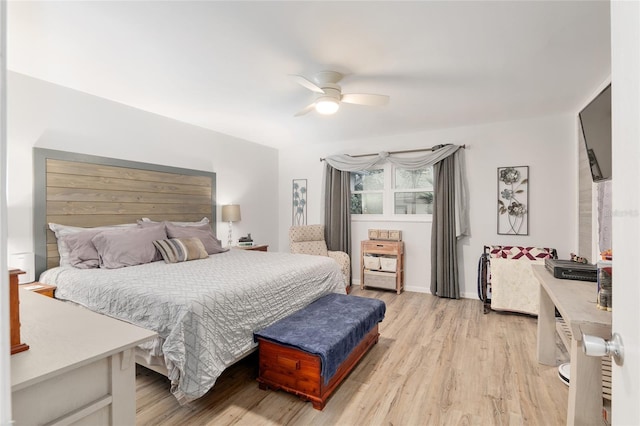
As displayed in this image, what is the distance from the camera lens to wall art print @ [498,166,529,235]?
3936mm

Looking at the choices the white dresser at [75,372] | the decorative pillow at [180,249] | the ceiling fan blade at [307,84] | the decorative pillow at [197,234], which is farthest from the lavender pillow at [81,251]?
the ceiling fan blade at [307,84]

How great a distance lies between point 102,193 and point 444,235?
4.20m

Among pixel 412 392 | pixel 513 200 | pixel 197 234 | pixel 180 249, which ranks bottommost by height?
pixel 412 392

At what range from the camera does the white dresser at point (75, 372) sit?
0.77 metres

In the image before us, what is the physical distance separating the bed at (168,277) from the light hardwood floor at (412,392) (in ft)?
0.81

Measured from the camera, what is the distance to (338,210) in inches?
202

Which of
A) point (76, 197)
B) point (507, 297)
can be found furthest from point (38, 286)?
point (507, 297)

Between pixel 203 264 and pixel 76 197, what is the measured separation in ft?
4.77

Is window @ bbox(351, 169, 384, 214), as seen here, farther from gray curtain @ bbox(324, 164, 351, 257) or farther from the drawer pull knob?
the drawer pull knob

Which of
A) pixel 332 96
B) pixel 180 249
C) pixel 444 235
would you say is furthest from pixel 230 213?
pixel 444 235

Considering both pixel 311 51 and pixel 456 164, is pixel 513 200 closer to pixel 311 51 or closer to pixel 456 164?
pixel 456 164

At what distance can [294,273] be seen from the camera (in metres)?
2.62

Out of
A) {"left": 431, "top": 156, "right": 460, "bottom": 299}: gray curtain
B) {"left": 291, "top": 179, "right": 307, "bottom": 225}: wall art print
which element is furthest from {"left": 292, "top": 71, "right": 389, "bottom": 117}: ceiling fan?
{"left": 291, "top": 179, "right": 307, "bottom": 225}: wall art print

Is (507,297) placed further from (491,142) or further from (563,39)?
(563,39)
